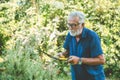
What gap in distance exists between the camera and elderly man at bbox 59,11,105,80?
3.76 m

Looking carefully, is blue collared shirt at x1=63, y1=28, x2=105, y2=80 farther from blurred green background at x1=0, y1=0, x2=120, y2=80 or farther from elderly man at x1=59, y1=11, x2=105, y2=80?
blurred green background at x1=0, y1=0, x2=120, y2=80

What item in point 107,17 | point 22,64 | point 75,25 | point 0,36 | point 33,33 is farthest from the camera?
point 107,17

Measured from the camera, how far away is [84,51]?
390cm

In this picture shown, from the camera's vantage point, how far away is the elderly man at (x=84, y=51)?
376cm

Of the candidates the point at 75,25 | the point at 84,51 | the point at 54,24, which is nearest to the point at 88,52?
the point at 84,51

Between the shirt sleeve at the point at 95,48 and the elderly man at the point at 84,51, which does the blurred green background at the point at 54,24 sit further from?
the shirt sleeve at the point at 95,48

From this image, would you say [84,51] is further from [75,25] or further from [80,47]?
[75,25]

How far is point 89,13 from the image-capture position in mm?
9914

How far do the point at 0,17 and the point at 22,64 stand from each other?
390 centimetres

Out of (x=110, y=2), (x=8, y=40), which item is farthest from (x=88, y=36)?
(x=110, y=2)

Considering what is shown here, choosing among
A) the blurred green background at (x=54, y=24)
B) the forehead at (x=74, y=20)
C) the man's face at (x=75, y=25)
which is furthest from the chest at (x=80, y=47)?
the blurred green background at (x=54, y=24)

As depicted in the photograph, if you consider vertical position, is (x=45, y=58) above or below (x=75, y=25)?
below

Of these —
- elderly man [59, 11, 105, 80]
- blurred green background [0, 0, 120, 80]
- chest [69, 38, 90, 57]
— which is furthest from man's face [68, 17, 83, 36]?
blurred green background [0, 0, 120, 80]

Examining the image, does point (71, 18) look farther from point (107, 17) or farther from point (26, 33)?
point (107, 17)
